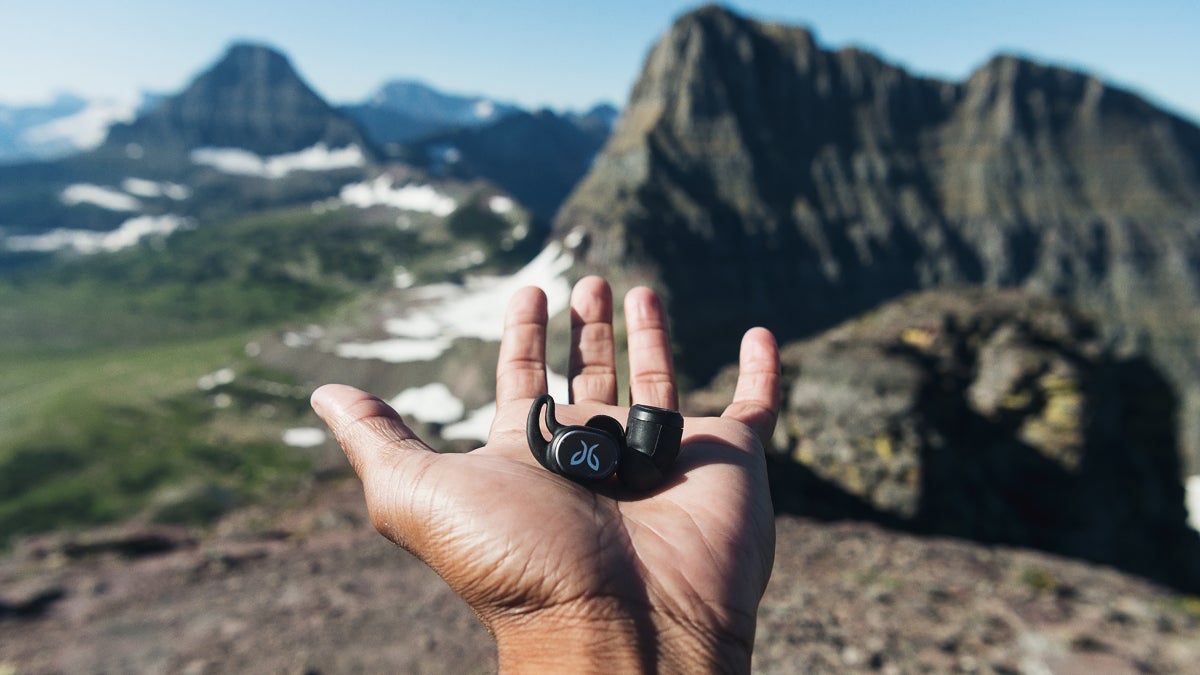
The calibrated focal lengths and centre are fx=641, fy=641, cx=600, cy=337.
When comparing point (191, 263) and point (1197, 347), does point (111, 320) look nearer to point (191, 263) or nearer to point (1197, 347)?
point (191, 263)

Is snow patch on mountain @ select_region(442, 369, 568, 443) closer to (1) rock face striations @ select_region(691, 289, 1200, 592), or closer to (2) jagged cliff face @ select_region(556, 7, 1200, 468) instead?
(1) rock face striations @ select_region(691, 289, 1200, 592)

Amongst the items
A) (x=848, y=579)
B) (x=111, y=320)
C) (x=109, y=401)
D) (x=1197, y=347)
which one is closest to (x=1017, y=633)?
(x=848, y=579)

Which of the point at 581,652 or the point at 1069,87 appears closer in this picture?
the point at 581,652

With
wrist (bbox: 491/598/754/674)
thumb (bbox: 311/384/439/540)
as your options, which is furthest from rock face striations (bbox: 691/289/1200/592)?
wrist (bbox: 491/598/754/674)

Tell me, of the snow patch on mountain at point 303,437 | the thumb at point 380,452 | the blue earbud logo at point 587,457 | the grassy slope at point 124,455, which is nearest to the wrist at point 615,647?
the blue earbud logo at point 587,457

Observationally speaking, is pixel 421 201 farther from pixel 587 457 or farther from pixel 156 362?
pixel 587 457

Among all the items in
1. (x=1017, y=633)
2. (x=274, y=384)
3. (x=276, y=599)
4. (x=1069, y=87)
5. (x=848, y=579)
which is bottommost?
(x=274, y=384)

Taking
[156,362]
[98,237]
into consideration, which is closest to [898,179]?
[156,362]
